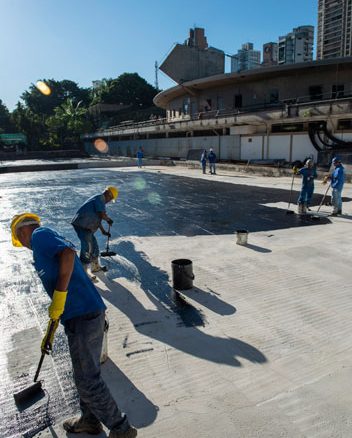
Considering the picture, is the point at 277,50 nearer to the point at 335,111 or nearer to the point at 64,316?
the point at 335,111

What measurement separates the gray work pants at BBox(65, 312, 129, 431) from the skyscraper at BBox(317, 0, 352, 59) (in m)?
109

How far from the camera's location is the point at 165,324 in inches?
179

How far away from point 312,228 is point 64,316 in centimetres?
790

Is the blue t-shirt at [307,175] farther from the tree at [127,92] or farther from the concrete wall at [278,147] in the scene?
the tree at [127,92]

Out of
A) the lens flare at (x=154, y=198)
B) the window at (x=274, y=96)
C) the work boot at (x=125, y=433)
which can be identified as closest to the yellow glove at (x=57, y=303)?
the work boot at (x=125, y=433)

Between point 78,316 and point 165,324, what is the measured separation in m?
2.09

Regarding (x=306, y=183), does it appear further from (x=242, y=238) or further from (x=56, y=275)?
(x=56, y=275)

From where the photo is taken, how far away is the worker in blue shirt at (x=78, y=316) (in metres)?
2.54

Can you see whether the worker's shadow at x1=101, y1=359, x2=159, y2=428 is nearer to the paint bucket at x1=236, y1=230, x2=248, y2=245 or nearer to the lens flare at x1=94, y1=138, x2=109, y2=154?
the paint bucket at x1=236, y1=230, x2=248, y2=245

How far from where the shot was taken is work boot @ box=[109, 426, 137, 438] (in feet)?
8.72

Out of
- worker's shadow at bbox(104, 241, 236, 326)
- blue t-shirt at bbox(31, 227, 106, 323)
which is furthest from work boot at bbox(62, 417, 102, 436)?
worker's shadow at bbox(104, 241, 236, 326)

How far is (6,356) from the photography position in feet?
13.0

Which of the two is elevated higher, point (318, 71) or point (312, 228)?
point (318, 71)

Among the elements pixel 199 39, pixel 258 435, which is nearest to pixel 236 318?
pixel 258 435
